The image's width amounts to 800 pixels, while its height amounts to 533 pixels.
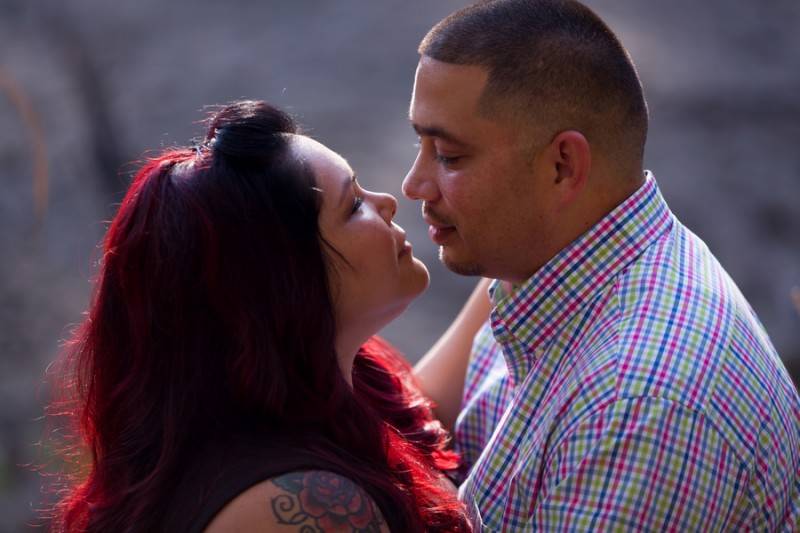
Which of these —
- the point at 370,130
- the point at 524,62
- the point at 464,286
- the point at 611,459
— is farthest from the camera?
the point at 370,130

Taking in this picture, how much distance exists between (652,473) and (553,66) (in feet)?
2.82

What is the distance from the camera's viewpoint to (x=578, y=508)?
178cm

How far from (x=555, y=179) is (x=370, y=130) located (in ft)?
13.9

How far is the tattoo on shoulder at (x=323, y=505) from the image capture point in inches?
69.7

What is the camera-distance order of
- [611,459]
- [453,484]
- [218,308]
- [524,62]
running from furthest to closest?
1. [453,484]
2. [524,62]
3. [218,308]
4. [611,459]

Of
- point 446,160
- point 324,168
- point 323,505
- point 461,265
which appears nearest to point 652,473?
point 323,505

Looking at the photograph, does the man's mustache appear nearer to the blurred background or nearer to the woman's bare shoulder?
the woman's bare shoulder

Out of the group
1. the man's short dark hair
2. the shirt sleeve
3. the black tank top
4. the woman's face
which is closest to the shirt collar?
the man's short dark hair

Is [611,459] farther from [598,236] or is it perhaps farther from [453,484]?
[453,484]

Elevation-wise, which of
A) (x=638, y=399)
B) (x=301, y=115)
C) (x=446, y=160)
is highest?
(x=446, y=160)

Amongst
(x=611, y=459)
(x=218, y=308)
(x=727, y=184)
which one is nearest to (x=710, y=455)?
(x=611, y=459)

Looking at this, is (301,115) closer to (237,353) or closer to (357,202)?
(357,202)

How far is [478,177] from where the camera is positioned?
2139 mm

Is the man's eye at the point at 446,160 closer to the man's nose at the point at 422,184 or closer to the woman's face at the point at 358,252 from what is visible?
the man's nose at the point at 422,184
